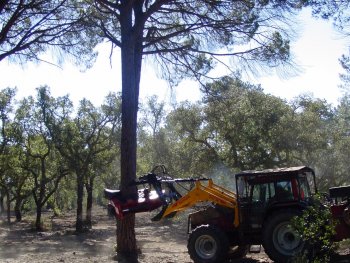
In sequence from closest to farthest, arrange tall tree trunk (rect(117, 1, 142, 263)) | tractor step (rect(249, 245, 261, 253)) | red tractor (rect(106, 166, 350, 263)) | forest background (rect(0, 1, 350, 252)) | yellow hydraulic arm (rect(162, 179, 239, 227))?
1. red tractor (rect(106, 166, 350, 263))
2. yellow hydraulic arm (rect(162, 179, 239, 227))
3. tall tree trunk (rect(117, 1, 142, 263))
4. tractor step (rect(249, 245, 261, 253))
5. forest background (rect(0, 1, 350, 252))

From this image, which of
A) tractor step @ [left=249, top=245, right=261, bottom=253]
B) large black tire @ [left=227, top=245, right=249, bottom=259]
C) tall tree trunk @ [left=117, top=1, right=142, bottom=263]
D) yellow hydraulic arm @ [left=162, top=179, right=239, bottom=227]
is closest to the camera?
yellow hydraulic arm @ [left=162, top=179, right=239, bottom=227]

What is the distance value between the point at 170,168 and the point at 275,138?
1182cm

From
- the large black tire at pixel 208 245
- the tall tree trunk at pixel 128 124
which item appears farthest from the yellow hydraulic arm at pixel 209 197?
the tall tree trunk at pixel 128 124

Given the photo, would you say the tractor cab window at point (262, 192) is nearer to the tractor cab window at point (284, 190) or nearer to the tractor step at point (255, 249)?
the tractor cab window at point (284, 190)

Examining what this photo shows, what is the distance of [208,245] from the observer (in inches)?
465

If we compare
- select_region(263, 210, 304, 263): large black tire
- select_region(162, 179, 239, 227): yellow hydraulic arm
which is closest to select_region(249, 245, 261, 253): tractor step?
select_region(162, 179, 239, 227): yellow hydraulic arm

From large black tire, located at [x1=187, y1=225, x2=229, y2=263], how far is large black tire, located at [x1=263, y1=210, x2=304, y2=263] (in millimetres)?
1104

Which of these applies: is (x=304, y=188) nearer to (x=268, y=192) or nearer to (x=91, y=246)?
(x=268, y=192)

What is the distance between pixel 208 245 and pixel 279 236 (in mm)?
1877

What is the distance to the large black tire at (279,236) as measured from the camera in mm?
10711

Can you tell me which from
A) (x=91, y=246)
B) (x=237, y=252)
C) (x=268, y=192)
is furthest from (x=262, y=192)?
(x=91, y=246)

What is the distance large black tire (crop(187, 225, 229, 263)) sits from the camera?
37.5 feet

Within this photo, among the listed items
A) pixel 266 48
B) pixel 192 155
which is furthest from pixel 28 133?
pixel 266 48

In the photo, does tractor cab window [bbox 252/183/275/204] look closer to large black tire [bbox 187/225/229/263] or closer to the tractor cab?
the tractor cab
